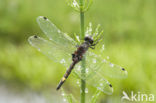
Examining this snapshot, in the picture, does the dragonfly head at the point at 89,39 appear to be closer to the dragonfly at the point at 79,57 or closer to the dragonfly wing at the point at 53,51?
the dragonfly at the point at 79,57

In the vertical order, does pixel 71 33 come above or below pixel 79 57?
below

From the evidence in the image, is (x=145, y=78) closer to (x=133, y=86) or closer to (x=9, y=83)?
(x=133, y=86)

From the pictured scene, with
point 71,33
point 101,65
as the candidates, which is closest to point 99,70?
point 101,65

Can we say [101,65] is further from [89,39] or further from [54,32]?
[54,32]

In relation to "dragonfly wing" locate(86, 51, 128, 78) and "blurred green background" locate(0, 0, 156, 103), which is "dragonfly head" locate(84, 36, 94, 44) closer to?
"dragonfly wing" locate(86, 51, 128, 78)

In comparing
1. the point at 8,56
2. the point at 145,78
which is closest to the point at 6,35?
the point at 8,56

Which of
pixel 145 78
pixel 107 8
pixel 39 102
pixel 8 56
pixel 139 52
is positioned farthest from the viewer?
pixel 107 8
